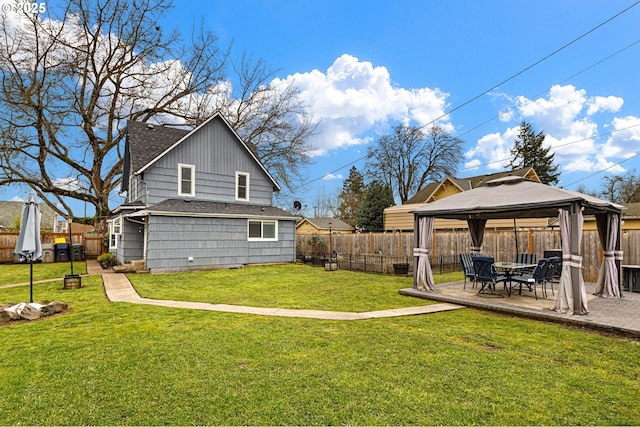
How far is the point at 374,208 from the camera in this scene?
119 feet

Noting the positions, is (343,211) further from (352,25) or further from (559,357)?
(559,357)

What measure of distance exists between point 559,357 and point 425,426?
10.1 ft

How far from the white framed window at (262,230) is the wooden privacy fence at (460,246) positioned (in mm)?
3531

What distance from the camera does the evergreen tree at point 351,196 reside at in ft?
170

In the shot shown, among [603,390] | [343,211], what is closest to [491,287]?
[603,390]

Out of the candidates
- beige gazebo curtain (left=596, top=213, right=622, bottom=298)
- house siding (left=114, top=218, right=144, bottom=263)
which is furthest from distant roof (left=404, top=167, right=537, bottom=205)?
house siding (left=114, top=218, right=144, bottom=263)

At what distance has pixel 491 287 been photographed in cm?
1005

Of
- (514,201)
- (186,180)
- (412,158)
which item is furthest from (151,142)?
(412,158)

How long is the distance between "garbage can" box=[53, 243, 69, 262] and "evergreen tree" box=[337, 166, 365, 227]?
36.2 metres

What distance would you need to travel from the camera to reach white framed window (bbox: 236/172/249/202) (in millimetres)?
17609

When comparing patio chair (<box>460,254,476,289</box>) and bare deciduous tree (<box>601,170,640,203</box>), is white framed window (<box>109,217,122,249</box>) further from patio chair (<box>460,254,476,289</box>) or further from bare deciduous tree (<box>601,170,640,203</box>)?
bare deciduous tree (<box>601,170,640,203</box>)
